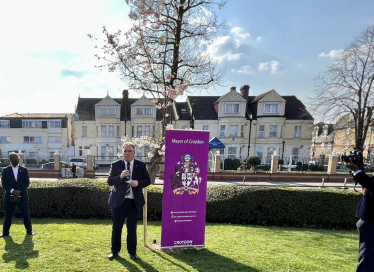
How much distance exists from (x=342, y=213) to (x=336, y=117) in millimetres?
15775

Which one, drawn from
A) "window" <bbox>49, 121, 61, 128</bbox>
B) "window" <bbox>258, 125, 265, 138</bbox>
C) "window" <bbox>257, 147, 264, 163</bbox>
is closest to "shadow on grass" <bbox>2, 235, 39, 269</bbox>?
"window" <bbox>257, 147, 264, 163</bbox>

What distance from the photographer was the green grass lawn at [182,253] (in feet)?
10.8

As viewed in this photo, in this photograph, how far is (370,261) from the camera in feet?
8.85

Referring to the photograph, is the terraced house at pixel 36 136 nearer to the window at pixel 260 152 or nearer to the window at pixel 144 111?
the window at pixel 144 111

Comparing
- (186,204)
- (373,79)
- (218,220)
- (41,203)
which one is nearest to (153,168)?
(218,220)

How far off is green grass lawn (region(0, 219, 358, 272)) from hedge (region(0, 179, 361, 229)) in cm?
113

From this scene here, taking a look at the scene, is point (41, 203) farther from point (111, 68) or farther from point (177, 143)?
point (177, 143)

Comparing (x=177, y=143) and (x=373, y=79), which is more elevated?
(x=373, y=79)

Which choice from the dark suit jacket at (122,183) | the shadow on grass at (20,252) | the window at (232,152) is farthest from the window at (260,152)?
the shadow on grass at (20,252)

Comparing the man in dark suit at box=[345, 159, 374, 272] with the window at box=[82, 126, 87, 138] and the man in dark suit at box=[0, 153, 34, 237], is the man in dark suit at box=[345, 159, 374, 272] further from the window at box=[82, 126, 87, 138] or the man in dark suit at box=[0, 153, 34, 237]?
the window at box=[82, 126, 87, 138]

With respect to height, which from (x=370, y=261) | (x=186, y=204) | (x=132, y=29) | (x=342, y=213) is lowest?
(x=342, y=213)

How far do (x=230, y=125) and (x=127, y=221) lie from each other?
994 inches

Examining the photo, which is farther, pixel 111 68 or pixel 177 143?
pixel 111 68

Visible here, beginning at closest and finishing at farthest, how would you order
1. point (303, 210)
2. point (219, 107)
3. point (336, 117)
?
point (303, 210), point (336, 117), point (219, 107)
